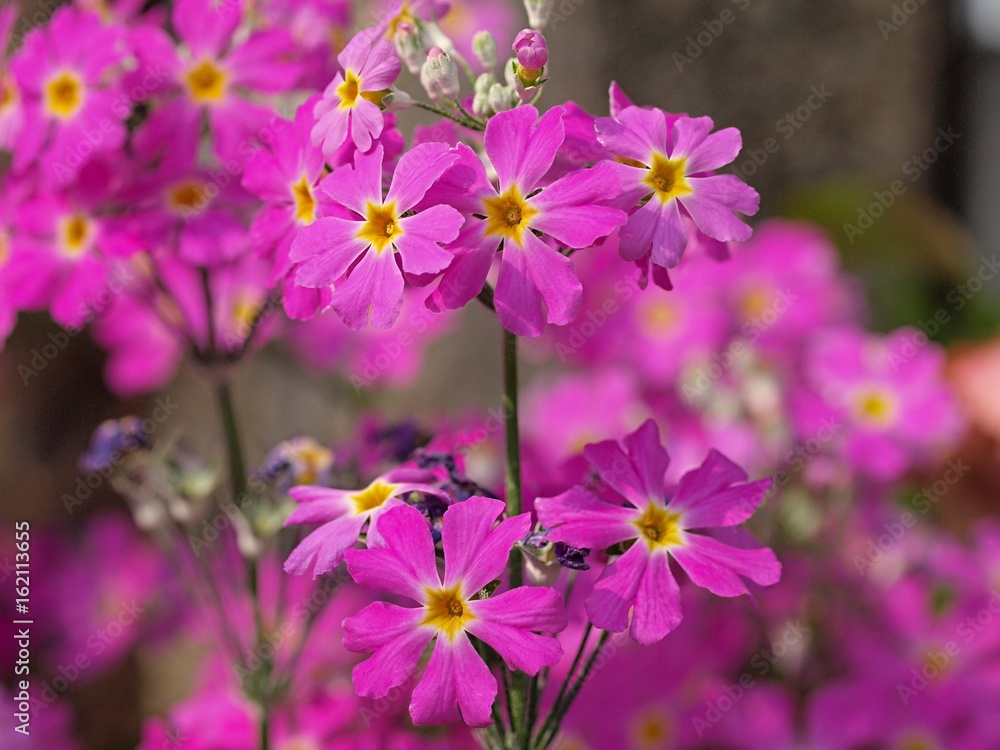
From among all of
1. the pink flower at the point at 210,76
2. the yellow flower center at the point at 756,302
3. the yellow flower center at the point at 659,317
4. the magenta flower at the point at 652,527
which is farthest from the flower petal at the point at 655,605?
the yellow flower center at the point at 756,302

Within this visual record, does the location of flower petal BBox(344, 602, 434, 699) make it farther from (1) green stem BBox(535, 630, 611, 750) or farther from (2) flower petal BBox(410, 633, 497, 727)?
(1) green stem BBox(535, 630, 611, 750)

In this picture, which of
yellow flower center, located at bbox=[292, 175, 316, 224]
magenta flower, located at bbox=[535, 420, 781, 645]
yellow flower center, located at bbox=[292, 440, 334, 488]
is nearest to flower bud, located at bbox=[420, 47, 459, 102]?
yellow flower center, located at bbox=[292, 175, 316, 224]

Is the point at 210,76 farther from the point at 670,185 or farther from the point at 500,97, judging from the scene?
the point at 670,185

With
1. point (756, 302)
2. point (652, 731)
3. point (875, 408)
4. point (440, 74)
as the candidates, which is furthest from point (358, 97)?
point (756, 302)

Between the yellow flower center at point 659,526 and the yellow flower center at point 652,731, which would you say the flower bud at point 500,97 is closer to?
the yellow flower center at point 659,526

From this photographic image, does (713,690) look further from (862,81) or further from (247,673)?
(862,81)
